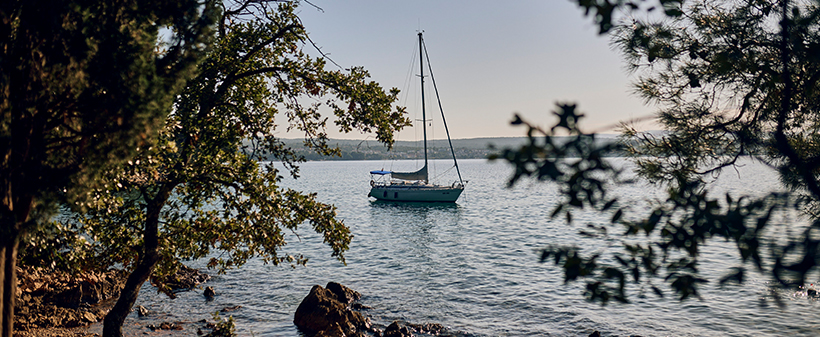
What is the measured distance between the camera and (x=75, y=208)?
192 inches

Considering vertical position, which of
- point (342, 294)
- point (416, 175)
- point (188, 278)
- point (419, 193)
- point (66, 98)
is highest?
point (66, 98)

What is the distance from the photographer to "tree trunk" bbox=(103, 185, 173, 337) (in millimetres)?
8312

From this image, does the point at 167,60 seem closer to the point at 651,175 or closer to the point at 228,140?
the point at 228,140

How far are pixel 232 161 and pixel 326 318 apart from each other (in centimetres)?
838

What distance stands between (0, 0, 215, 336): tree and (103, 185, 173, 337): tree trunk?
353cm

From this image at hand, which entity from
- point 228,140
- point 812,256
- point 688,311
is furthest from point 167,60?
point 688,311

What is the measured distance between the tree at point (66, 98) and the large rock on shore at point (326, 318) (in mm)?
10404

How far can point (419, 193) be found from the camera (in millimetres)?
58188

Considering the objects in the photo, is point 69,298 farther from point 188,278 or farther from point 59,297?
point 188,278

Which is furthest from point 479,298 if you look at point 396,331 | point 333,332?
point 333,332

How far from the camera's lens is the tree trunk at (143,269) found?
8.31 metres

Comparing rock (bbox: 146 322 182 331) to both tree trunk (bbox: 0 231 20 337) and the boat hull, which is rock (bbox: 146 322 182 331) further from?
the boat hull

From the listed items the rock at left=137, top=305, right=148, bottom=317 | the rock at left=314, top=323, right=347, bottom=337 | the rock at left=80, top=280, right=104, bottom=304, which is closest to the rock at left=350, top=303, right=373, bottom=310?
the rock at left=314, top=323, right=347, bottom=337

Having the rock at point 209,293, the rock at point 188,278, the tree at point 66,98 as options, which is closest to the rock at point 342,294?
the rock at point 209,293
